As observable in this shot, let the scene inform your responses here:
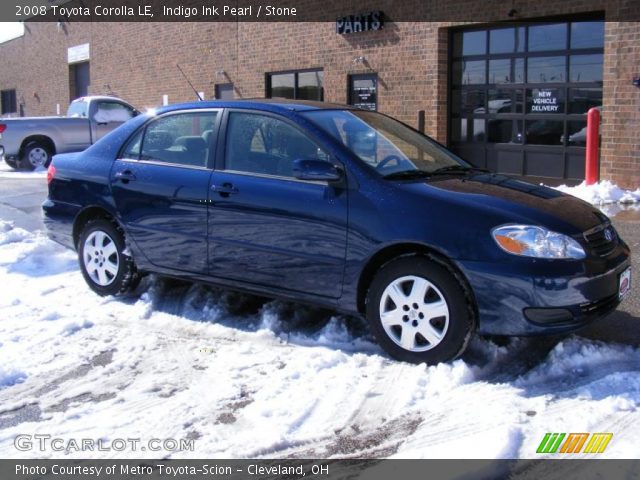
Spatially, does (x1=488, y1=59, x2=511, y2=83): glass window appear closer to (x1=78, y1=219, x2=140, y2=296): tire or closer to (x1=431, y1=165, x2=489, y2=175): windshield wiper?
(x1=431, y1=165, x2=489, y2=175): windshield wiper

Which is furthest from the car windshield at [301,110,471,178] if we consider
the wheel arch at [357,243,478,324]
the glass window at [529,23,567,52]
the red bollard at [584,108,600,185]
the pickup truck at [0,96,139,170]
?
the pickup truck at [0,96,139,170]

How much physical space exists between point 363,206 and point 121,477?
7.11 feet

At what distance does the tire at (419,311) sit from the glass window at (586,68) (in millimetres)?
8774

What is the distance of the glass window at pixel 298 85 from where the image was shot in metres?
17.0

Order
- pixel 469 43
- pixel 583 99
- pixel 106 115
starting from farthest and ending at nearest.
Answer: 1. pixel 106 115
2. pixel 469 43
3. pixel 583 99

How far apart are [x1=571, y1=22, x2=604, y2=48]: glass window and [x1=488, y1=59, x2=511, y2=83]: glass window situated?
132 cm

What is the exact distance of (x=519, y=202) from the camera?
176 inches

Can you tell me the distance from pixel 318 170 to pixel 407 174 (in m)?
0.62

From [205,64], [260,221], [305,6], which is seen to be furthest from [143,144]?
[205,64]

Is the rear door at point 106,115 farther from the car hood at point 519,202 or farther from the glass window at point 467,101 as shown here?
the car hood at point 519,202

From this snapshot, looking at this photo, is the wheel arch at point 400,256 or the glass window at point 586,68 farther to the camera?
the glass window at point 586,68

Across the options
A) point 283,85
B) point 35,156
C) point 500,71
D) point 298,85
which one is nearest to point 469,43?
point 500,71

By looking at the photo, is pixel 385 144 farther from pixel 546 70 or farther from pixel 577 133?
pixel 546 70

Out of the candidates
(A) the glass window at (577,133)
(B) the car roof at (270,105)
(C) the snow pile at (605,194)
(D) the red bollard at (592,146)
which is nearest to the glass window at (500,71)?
(A) the glass window at (577,133)
